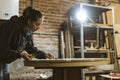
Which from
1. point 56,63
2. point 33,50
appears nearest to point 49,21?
point 33,50

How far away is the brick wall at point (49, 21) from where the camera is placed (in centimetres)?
439

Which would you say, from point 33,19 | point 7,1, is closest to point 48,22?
point 7,1

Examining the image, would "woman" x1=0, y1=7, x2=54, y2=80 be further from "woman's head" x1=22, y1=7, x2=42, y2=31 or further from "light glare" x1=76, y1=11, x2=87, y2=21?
"light glare" x1=76, y1=11, x2=87, y2=21

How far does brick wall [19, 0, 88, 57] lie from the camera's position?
14.4 ft

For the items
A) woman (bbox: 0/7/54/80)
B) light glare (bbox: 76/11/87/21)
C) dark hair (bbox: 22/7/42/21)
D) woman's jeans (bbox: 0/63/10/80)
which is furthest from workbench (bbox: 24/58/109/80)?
light glare (bbox: 76/11/87/21)

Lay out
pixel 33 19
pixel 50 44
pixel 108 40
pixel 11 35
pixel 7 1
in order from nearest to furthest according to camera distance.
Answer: pixel 11 35, pixel 33 19, pixel 7 1, pixel 50 44, pixel 108 40

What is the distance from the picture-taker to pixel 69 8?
188 inches

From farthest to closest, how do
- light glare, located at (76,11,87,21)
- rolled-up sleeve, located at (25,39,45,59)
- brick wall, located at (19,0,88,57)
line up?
1. brick wall, located at (19,0,88,57)
2. light glare, located at (76,11,87,21)
3. rolled-up sleeve, located at (25,39,45,59)

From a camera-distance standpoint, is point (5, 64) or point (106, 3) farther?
point (106, 3)

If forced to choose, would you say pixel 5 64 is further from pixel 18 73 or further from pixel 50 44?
pixel 50 44

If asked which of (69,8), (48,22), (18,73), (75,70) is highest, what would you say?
(69,8)

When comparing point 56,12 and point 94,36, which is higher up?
point 56,12

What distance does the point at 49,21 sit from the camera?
453 cm

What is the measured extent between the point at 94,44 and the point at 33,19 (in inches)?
105
